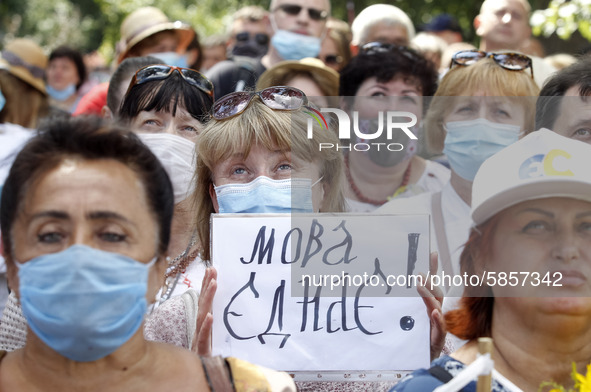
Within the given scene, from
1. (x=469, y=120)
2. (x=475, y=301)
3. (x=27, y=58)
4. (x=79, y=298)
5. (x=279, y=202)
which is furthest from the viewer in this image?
(x=27, y=58)

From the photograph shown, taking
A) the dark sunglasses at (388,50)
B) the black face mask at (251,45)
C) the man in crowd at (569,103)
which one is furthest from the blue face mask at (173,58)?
the man in crowd at (569,103)

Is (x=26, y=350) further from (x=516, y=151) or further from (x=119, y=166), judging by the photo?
(x=516, y=151)

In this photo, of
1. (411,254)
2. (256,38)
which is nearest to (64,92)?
(256,38)

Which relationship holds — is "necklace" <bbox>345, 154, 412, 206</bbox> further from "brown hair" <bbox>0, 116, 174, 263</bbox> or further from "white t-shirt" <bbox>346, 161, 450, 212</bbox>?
"brown hair" <bbox>0, 116, 174, 263</bbox>

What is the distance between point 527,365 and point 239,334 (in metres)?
1.01

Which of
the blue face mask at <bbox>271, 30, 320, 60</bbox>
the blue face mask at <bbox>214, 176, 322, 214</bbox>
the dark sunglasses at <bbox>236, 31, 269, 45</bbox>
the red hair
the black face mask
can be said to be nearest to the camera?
the red hair

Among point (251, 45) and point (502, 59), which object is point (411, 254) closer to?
point (502, 59)

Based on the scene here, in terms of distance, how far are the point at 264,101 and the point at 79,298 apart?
5.33ft

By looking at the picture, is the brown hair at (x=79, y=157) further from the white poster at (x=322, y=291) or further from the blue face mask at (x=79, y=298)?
the white poster at (x=322, y=291)

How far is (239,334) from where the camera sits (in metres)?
3.11

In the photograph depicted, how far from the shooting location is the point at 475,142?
14.7ft

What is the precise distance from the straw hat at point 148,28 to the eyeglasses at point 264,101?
10.2ft

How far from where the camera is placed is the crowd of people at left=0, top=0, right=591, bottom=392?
256 centimetres

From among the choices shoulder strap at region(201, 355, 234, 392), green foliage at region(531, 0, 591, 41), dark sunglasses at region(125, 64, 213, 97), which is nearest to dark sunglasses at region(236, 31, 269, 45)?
green foliage at region(531, 0, 591, 41)
